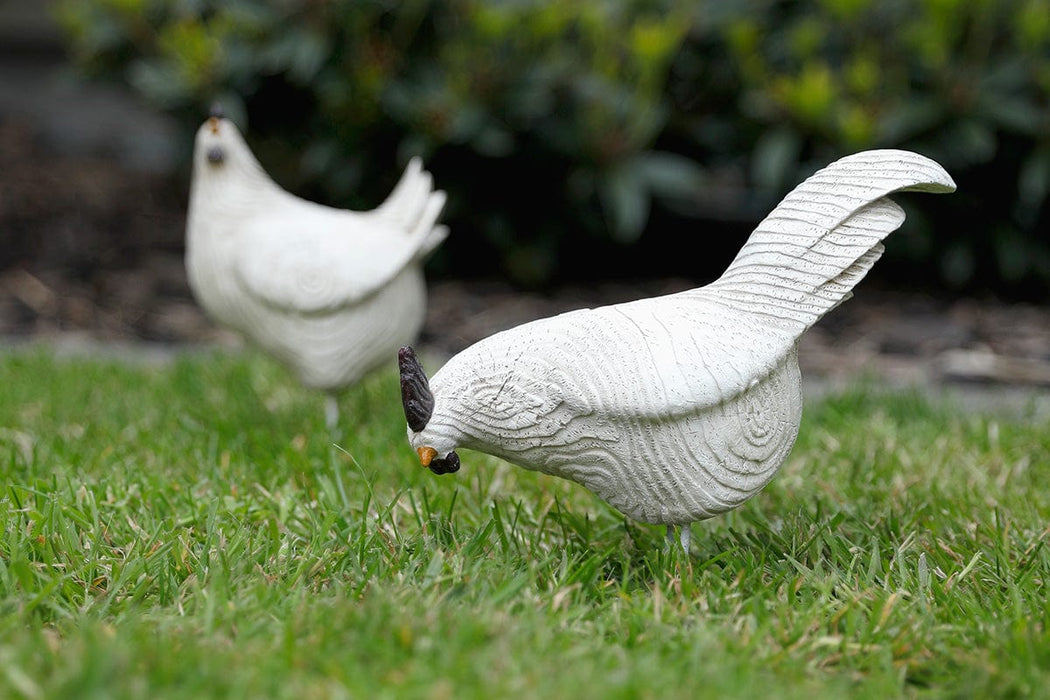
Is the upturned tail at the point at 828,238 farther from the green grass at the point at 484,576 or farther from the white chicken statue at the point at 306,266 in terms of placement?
the white chicken statue at the point at 306,266

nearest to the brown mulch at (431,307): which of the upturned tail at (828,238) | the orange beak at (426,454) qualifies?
the upturned tail at (828,238)

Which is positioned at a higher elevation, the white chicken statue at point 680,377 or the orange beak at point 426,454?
the white chicken statue at point 680,377

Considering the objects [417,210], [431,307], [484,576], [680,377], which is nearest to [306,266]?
[417,210]

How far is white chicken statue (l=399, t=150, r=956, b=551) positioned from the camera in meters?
2.05

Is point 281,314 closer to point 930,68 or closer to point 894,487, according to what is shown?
point 894,487

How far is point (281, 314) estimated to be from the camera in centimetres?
312

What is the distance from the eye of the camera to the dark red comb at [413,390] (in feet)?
6.74

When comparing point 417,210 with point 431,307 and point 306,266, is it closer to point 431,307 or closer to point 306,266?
point 306,266

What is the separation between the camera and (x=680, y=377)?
6.66 feet

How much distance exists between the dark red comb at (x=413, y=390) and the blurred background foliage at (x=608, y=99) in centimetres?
318

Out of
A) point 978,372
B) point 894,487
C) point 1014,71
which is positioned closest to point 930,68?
point 1014,71

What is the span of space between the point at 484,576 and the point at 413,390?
404 mm

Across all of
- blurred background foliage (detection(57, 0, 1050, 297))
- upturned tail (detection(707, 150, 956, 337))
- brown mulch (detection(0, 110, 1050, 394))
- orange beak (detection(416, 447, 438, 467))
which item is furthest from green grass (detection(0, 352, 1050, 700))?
blurred background foliage (detection(57, 0, 1050, 297))

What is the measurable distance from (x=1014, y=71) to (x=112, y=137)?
6.21 meters
